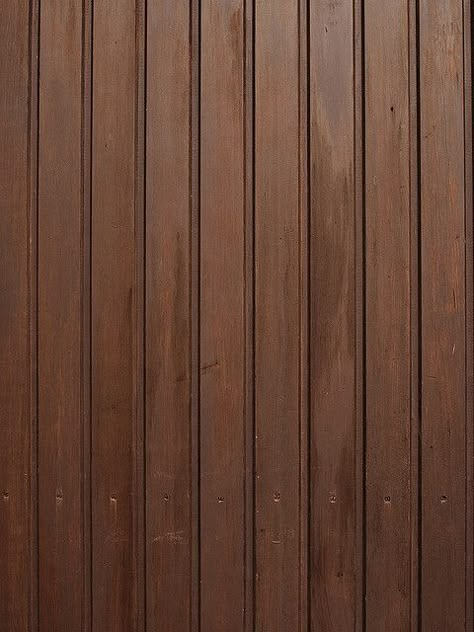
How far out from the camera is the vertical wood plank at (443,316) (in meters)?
1.18

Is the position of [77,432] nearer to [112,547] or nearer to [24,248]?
[112,547]

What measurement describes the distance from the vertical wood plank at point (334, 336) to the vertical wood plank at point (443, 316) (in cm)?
12

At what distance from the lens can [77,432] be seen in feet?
4.07

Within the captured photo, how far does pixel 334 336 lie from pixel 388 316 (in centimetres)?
9

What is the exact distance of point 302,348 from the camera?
3.96ft

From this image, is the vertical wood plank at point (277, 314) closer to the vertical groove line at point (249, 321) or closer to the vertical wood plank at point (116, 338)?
the vertical groove line at point (249, 321)

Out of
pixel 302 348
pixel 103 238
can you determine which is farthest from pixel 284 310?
pixel 103 238

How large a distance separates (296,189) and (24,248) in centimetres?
47

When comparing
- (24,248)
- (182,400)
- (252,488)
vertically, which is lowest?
(252,488)

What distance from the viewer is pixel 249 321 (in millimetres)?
1216

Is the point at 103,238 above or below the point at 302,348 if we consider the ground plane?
above

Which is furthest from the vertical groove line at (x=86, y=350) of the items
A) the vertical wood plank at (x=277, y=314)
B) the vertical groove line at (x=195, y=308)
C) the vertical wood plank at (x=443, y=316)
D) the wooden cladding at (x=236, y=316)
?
the vertical wood plank at (x=443, y=316)

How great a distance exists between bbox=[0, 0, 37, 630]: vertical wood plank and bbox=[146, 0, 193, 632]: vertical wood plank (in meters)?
0.20

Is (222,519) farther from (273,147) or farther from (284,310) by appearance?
(273,147)
